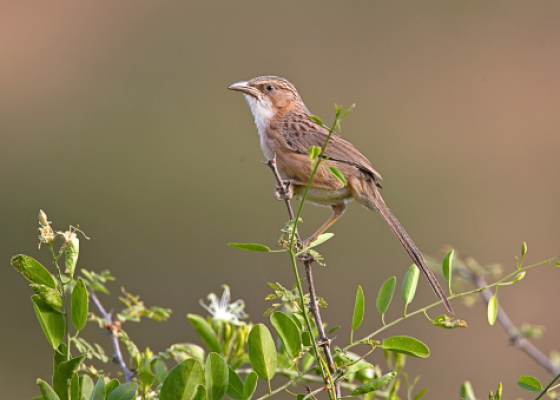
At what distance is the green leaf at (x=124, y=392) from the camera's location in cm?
183

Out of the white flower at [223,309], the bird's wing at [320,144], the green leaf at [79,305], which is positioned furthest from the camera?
the bird's wing at [320,144]

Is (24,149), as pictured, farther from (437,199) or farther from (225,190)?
(437,199)

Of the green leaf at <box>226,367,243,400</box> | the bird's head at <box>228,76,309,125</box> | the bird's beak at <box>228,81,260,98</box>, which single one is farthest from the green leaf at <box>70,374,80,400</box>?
the bird's beak at <box>228,81,260,98</box>

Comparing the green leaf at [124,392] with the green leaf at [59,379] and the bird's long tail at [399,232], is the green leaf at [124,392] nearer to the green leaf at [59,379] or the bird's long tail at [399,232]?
the green leaf at [59,379]

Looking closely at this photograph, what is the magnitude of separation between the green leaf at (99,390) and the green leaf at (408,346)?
0.87 metres

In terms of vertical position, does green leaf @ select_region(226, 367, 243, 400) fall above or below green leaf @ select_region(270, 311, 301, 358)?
below

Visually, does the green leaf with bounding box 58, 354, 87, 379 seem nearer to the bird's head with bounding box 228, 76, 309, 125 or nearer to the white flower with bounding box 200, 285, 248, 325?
the white flower with bounding box 200, 285, 248, 325

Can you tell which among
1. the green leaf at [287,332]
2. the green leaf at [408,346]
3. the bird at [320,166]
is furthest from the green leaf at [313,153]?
the bird at [320,166]

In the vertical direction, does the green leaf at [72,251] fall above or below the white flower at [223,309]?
above

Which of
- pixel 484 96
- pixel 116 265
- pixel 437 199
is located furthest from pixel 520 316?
pixel 116 265

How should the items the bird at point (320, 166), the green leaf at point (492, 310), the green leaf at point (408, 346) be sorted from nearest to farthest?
the green leaf at point (408, 346) → the green leaf at point (492, 310) → the bird at point (320, 166)

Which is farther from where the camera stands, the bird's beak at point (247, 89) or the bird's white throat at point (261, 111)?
the bird's beak at point (247, 89)

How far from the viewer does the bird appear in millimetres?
4062

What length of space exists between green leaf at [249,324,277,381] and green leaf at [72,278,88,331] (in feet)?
1.67
